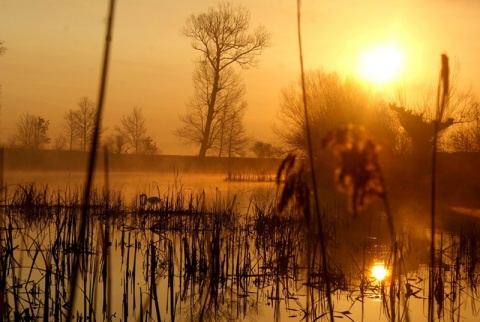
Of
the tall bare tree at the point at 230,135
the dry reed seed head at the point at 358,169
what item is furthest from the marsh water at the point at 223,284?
the tall bare tree at the point at 230,135

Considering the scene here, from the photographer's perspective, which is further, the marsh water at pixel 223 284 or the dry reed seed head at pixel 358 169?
the marsh water at pixel 223 284

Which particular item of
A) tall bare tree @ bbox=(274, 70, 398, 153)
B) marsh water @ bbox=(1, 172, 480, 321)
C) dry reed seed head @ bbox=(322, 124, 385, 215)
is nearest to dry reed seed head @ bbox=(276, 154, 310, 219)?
dry reed seed head @ bbox=(322, 124, 385, 215)

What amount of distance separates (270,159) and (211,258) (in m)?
22.5

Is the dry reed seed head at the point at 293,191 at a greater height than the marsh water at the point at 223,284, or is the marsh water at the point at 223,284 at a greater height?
the dry reed seed head at the point at 293,191

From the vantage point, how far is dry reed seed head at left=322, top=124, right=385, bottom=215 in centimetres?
131

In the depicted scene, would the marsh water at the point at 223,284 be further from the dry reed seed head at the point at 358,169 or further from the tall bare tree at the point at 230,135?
the tall bare tree at the point at 230,135

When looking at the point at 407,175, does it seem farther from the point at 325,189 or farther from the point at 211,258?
the point at 211,258

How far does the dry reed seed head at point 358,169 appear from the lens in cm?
131

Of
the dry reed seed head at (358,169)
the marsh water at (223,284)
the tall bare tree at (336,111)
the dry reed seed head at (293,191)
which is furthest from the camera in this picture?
the tall bare tree at (336,111)

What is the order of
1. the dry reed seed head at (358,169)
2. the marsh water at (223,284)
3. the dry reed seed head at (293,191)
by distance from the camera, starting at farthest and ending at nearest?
the marsh water at (223,284) < the dry reed seed head at (293,191) < the dry reed seed head at (358,169)

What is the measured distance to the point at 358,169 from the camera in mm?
1331

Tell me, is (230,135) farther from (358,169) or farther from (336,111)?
(358,169)

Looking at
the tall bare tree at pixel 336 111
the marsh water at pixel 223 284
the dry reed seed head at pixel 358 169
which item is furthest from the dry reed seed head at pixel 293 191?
the tall bare tree at pixel 336 111

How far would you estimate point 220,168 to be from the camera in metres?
31.8
